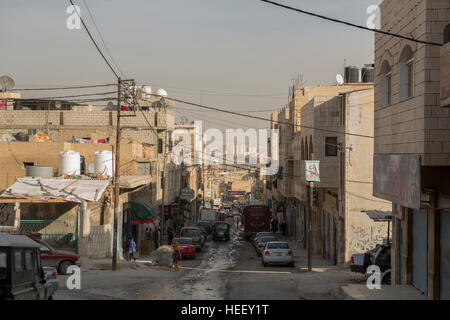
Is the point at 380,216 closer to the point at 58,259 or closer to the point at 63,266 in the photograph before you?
the point at 63,266

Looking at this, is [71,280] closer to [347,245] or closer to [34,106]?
[347,245]

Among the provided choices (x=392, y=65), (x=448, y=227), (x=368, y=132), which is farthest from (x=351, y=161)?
(x=448, y=227)

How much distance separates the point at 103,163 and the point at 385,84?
837 inches

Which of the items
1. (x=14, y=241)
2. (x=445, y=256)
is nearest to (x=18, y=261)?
(x=14, y=241)

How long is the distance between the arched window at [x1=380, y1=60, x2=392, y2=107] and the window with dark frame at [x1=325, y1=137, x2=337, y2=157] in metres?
15.8

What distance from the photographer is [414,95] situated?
17.0m

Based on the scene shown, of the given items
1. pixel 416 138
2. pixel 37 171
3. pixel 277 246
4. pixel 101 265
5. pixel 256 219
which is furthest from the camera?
pixel 256 219

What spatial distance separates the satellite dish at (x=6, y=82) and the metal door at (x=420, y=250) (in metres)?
51.8

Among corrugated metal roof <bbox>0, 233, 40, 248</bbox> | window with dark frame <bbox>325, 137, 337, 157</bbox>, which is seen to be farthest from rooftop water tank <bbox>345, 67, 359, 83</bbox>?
corrugated metal roof <bbox>0, 233, 40, 248</bbox>

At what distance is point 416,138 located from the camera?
54.7ft

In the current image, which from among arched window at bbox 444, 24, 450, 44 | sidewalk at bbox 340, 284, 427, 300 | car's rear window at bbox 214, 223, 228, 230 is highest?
arched window at bbox 444, 24, 450, 44

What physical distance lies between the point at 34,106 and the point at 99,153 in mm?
31885

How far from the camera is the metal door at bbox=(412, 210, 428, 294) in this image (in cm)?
1908

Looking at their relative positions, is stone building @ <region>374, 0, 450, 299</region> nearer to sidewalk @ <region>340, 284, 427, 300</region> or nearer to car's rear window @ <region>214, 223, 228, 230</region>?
sidewalk @ <region>340, 284, 427, 300</region>
